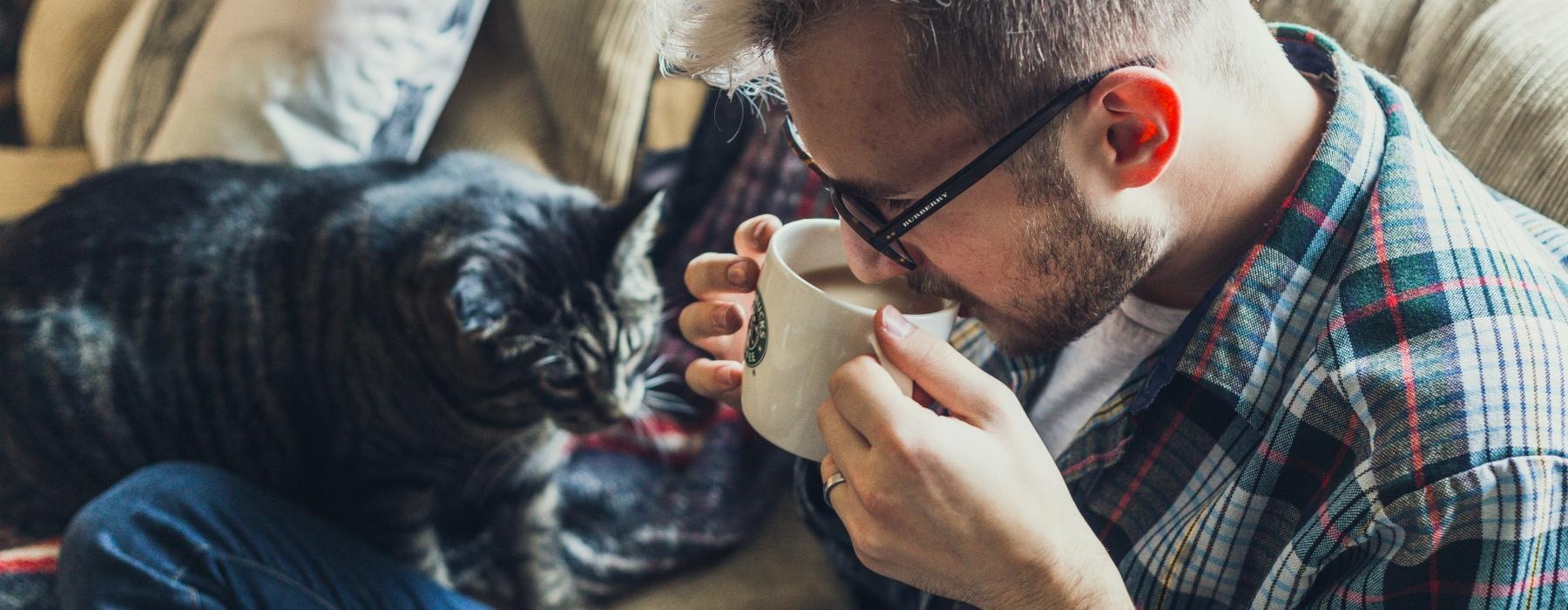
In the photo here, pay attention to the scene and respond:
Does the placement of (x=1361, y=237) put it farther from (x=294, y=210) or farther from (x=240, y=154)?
(x=240, y=154)

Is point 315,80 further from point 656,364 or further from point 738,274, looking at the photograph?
point 738,274

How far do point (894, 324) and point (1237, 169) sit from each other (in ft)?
1.06

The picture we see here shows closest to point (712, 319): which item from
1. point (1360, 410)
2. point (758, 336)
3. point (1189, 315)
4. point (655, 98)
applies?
point (758, 336)

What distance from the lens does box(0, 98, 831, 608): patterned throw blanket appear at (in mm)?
1343

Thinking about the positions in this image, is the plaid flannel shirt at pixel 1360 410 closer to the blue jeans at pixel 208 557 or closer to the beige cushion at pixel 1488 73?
the beige cushion at pixel 1488 73

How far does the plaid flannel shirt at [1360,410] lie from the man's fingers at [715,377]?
11.8 inches

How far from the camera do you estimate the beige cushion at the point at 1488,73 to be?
2.82 feet

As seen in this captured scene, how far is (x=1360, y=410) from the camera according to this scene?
0.68m

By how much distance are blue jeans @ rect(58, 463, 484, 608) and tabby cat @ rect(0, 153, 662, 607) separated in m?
0.20

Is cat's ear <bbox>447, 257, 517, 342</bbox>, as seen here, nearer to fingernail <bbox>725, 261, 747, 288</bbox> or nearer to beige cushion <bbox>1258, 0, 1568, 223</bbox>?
fingernail <bbox>725, 261, 747, 288</bbox>

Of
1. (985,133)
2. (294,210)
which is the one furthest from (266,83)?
(985,133)

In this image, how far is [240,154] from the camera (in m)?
1.43

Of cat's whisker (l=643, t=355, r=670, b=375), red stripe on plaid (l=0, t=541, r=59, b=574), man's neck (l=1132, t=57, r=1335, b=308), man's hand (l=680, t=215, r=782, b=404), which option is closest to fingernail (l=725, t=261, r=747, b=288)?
man's hand (l=680, t=215, r=782, b=404)

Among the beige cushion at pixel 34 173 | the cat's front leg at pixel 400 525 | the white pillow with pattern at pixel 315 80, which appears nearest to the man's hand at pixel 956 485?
the cat's front leg at pixel 400 525
